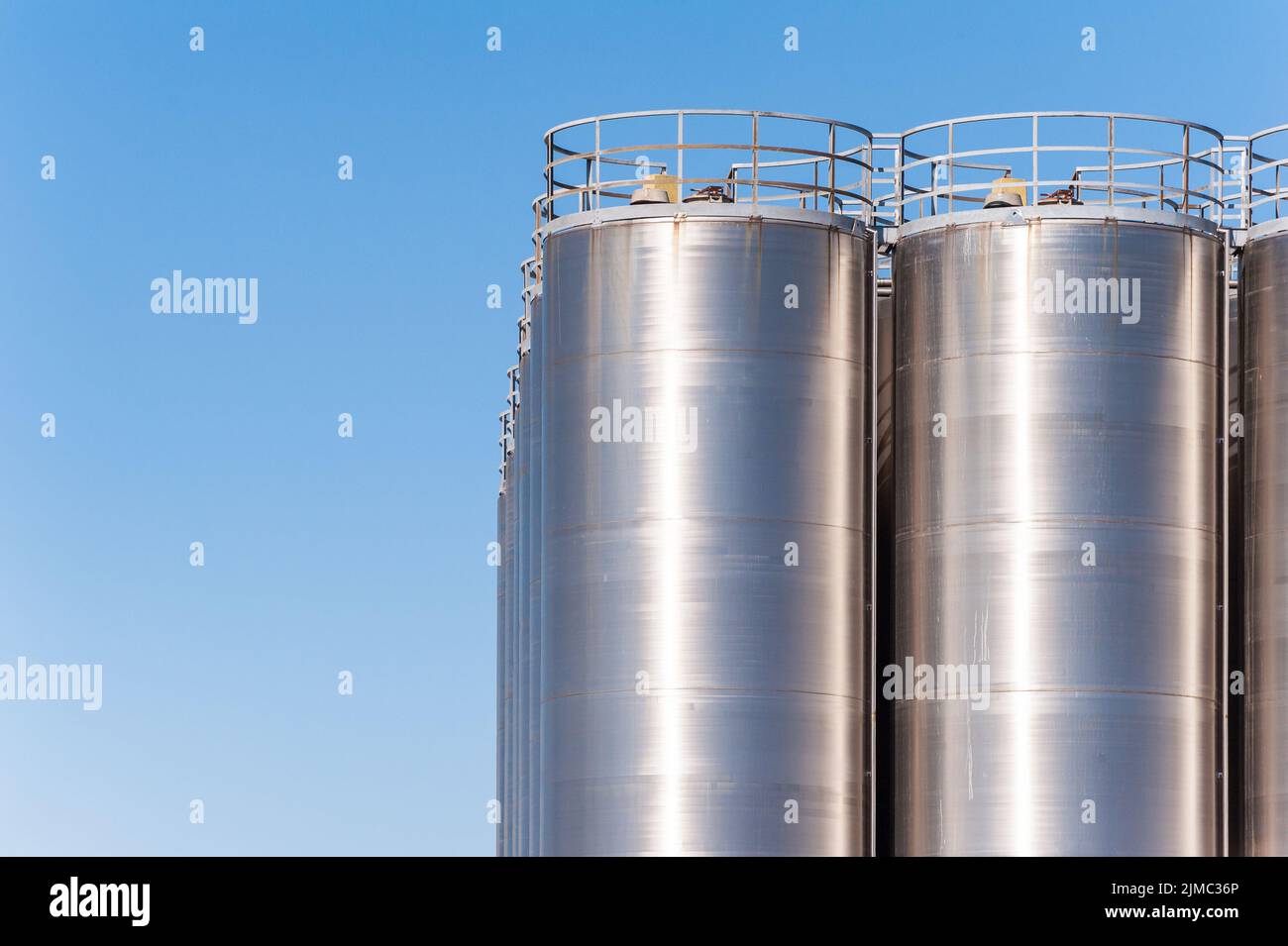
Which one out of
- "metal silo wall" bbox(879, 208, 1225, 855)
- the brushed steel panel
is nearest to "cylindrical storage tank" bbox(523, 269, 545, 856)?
"metal silo wall" bbox(879, 208, 1225, 855)

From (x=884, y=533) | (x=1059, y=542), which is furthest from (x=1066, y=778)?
(x=884, y=533)

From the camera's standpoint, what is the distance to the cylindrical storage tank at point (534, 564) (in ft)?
158

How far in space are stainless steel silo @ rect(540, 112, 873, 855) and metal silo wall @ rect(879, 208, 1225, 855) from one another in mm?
1434

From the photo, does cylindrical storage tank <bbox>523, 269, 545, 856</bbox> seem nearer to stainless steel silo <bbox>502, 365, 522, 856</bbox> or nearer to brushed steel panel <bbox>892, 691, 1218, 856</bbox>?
stainless steel silo <bbox>502, 365, 522, 856</bbox>

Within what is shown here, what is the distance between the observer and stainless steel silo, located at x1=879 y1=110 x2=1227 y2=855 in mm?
43000

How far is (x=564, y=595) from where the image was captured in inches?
1721

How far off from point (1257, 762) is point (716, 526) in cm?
1200

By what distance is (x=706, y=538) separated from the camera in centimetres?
4244

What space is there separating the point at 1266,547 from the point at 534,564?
14.6 meters

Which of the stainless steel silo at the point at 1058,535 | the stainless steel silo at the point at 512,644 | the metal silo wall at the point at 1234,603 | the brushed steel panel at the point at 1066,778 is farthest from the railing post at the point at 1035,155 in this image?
the stainless steel silo at the point at 512,644

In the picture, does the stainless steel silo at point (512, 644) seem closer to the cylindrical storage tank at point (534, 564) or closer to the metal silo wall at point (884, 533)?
the cylindrical storage tank at point (534, 564)

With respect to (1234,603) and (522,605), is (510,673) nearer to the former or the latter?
(522,605)
